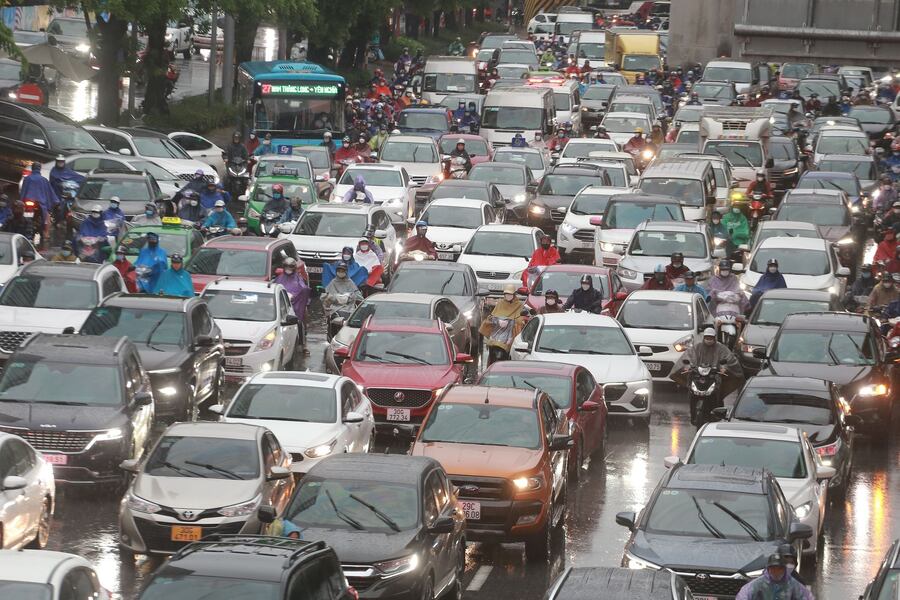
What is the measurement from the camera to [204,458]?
18359 millimetres

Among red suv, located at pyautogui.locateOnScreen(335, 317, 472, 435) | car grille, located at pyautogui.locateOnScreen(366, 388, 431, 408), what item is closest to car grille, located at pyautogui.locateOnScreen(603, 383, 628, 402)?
red suv, located at pyautogui.locateOnScreen(335, 317, 472, 435)

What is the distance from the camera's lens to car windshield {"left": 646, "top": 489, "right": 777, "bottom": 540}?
54.9 ft

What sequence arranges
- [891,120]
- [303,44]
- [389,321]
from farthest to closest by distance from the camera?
[303,44] → [891,120] → [389,321]

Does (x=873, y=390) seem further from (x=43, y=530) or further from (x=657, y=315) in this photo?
(x=43, y=530)

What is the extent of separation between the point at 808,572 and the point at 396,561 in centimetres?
536

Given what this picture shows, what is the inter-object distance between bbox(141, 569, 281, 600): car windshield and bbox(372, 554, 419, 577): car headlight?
3.30 meters

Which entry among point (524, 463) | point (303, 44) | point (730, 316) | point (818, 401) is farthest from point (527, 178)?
point (303, 44)

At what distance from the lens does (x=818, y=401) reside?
904 inches

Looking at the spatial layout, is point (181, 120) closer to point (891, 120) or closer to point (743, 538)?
point (891, 120)

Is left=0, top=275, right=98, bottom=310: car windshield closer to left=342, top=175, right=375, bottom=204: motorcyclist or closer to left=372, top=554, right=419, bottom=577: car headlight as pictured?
left=372, top=554, right=419, bottom=577: car headlight

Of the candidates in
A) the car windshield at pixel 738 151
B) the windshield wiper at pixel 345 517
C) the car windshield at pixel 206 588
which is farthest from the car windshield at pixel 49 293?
the car windshield at pixel 738 151

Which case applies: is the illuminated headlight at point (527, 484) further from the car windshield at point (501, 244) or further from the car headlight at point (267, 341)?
the car windshield at point (501, 244)

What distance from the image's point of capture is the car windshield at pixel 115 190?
1428 inches

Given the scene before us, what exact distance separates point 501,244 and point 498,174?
9.71 meters
